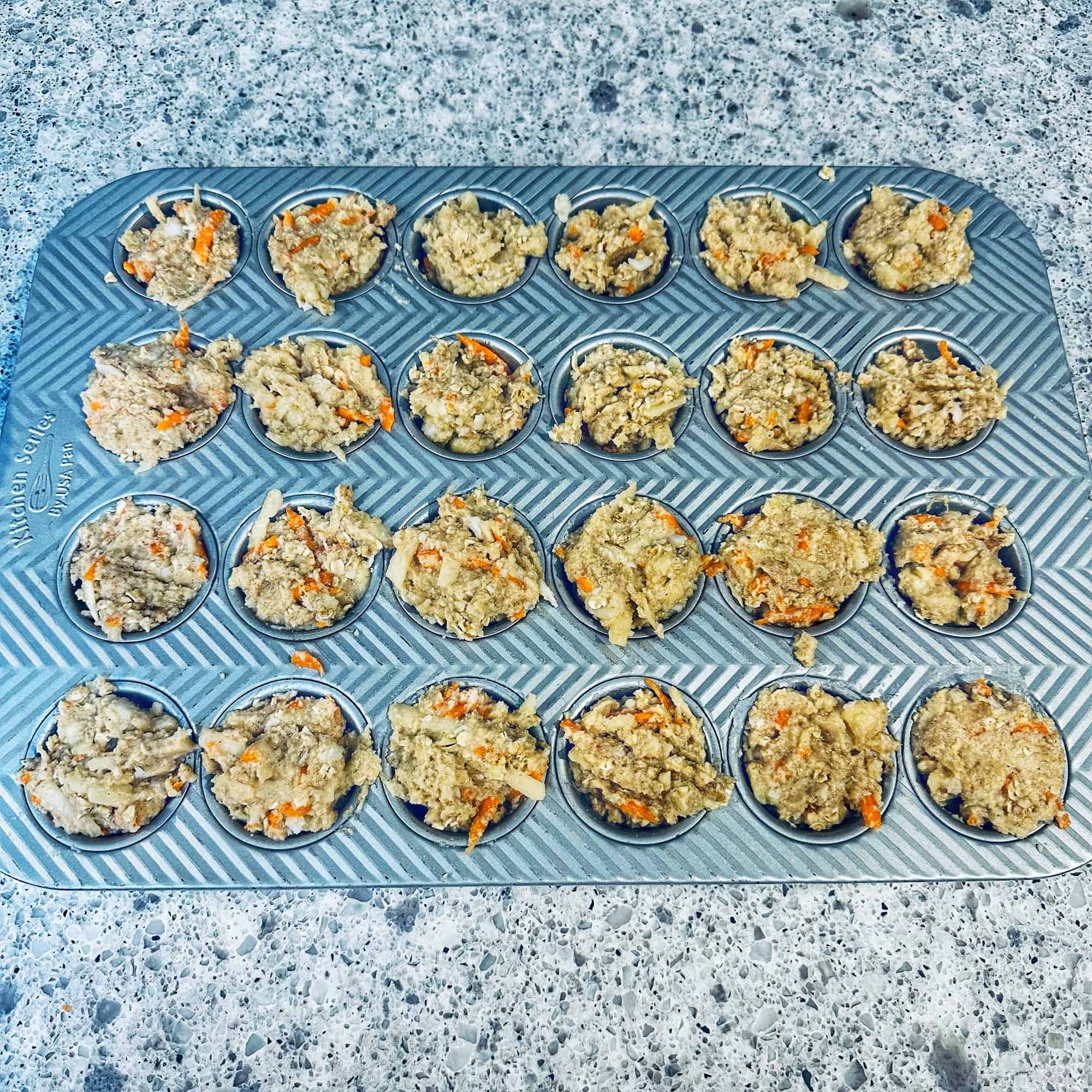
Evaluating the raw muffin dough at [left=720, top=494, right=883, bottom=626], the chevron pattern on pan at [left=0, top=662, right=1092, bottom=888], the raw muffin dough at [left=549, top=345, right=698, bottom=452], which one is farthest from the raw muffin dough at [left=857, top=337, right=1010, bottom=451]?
the chevron pattern on pan at [left=0, top=662, right=1092, bottom=888]

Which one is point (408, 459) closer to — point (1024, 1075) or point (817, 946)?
point (817, 946)

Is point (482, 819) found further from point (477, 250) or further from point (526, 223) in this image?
point (526, 223)

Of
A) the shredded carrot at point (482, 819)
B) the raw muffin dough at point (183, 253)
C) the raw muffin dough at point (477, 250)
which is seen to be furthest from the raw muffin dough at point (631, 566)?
the raw muffin dough at point (183, 253)

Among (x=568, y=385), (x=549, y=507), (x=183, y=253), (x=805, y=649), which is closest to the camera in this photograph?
(x=805, y=649)

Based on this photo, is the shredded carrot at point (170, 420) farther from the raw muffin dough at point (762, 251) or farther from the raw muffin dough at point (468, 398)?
the raw muffin dough at point (762, 251)

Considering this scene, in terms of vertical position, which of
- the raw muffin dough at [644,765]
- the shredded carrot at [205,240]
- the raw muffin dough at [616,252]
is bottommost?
the raw muffin dough at [644,765]

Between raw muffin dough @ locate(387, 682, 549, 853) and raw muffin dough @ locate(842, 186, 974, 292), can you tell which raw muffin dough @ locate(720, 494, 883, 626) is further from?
raw muffin dough @ locate(842, 186, 974, 292)

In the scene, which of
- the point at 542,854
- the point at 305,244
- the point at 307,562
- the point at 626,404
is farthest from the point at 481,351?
the point at 542,854
